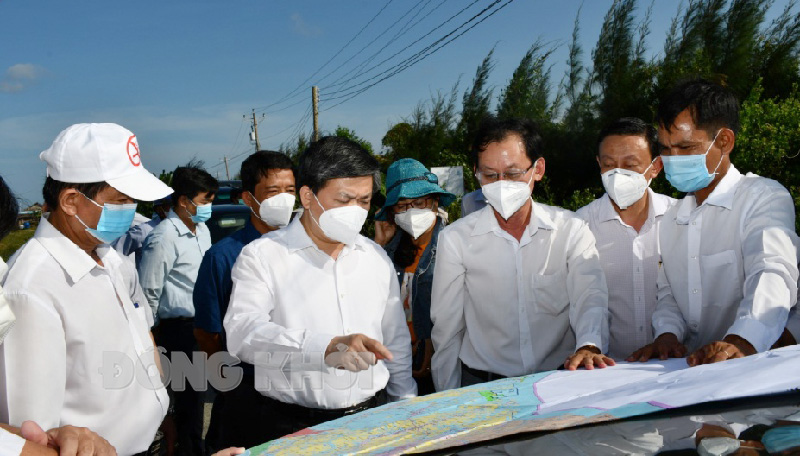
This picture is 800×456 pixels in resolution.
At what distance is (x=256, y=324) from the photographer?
2.26 m

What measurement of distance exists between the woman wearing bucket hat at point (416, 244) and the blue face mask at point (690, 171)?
1277 mm

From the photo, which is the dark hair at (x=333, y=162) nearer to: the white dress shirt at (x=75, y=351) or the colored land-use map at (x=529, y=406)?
the white dress shirt at (x=75, y=351)

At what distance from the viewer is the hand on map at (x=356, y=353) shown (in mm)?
1938

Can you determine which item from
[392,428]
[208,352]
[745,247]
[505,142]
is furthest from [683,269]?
[208,352]

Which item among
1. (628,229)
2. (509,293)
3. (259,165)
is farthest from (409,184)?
(628,229)

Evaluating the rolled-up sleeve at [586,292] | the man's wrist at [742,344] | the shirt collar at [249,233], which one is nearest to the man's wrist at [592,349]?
the rolled-up sleeve at [586,292]

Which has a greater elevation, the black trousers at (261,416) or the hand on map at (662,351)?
the hand on map at (662,351)

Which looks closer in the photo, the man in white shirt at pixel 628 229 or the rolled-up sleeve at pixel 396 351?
the rolled-up sleeve at pixel 396 351

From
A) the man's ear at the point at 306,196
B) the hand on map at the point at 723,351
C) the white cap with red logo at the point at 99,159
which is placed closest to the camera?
the hand on map at the point at 723,351

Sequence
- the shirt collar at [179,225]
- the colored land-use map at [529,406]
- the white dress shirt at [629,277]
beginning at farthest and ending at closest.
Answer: the shirt collar at [179,225], the white dress shirt at [629,277], the colored land-use map at [529,406]

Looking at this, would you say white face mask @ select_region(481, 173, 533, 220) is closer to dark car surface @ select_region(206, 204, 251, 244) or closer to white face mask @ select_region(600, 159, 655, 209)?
white face mask @ select_region(600, 159, 655, 209)

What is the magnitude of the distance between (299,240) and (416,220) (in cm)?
113

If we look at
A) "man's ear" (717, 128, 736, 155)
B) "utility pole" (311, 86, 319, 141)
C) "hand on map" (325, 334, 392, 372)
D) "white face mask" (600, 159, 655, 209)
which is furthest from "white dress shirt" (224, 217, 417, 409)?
"utility pole" (311, 86, 319, 141)

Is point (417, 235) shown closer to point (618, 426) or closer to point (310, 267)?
point (310, 267)
